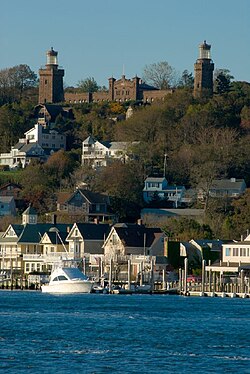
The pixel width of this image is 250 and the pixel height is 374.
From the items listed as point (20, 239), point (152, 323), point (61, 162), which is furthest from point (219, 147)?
point (152, 323)

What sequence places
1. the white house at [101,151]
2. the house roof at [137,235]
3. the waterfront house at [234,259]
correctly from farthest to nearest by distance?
the white house at [101,151]
the house roof at [137,235]
the waterfront house at [234,259]

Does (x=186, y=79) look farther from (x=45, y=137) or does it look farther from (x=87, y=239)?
(x=87, y=239)

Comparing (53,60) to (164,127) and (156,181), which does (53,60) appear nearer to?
(164,127)

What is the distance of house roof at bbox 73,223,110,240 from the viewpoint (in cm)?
11475

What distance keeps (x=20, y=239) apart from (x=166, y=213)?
2088cm

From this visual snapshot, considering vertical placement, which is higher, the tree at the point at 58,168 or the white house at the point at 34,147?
the white house at the point at 34,147

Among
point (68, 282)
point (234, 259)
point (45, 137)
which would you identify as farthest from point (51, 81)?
point (68, 282)

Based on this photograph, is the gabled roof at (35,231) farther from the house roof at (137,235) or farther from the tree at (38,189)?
the tree at (38,189)

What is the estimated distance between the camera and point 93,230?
115812mm

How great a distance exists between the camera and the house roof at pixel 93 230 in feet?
376

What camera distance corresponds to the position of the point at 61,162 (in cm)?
15075

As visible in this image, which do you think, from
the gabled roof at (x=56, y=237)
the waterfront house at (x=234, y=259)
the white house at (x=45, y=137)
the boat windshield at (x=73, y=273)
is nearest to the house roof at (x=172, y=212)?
the gabled roof at (x=56, y=237)

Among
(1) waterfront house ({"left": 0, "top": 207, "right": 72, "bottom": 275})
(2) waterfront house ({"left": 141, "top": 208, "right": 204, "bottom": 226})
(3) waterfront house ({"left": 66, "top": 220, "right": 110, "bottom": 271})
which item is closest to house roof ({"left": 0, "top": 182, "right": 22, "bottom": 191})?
(2) waterfront house ({"left": 141, "top": 208, "right": 204, "bottom": 226})

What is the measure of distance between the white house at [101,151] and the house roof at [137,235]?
3925 cm
